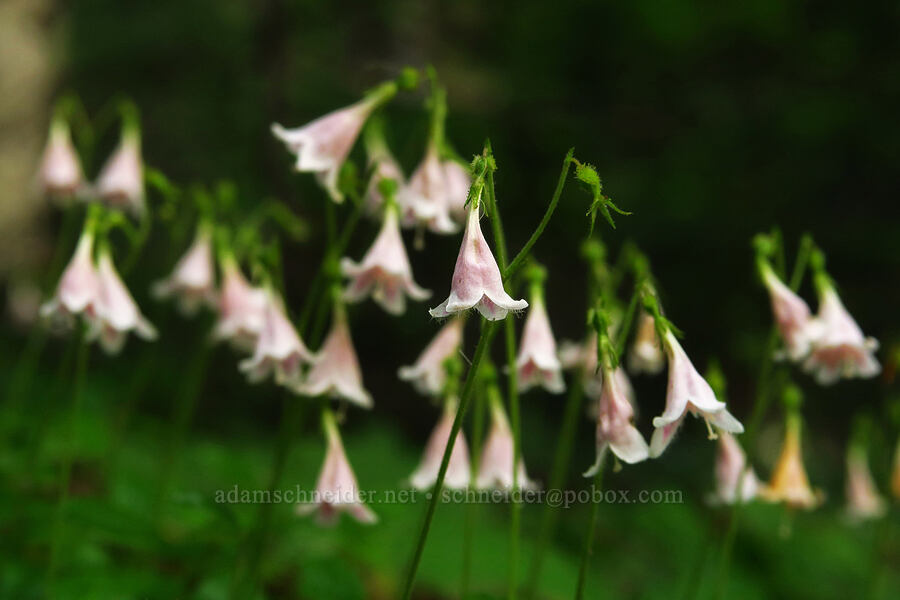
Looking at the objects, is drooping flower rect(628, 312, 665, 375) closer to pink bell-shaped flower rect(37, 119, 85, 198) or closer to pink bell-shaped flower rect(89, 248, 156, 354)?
pink bell-shaped flower rect(89, 248, 156, 354)

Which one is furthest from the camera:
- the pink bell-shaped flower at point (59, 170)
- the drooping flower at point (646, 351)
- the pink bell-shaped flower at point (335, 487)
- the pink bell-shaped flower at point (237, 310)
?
the pink bell-shaped flower at point (59, 170)

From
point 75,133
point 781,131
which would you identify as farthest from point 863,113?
point 75,133

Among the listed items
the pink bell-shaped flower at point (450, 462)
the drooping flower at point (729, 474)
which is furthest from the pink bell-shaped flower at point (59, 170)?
the drooping flower at point (729, 474)

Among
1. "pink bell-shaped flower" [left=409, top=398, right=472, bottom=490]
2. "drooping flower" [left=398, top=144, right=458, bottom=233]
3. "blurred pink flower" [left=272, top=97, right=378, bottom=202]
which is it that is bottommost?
"pink bell-shaped flower" [left=409, top=398, right=472, bottom=490]

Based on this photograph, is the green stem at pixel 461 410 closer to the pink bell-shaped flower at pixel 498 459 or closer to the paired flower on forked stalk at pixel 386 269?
the paired flower on forked stalk at pixel 386 269

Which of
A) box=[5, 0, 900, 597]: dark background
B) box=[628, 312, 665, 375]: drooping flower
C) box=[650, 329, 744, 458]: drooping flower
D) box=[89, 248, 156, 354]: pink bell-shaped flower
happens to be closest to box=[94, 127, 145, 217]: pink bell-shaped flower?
box=[89, 248, 156, 354]: pink bell-shaped flower

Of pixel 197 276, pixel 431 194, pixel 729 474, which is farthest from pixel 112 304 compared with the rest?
pixel 729 474

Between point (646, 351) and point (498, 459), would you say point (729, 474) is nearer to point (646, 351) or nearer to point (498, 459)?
point (646, 351)
